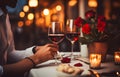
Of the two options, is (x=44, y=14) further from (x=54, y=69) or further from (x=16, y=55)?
(x=54, y=69)

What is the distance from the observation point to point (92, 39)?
2.13m

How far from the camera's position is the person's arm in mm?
1972

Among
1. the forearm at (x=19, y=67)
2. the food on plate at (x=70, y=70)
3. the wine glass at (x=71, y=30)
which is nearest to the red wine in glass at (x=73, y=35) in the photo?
the wine glass at (x=71, y=30)

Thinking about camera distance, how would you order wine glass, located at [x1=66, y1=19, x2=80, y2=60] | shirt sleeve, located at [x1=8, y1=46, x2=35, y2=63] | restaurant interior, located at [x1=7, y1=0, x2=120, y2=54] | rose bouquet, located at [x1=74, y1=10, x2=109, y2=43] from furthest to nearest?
restaurant interior, located at [x1=7, y1=0, x2=120, y2=54] → shirt sleeve, located at [x1=8, y1=46, x2=35, y2=63] → wine glass, located at [x1=66, y1=19, x2=80, y2=60] → rose bouquet, located at [x1=74, y1=10, x2=109, y2=43]

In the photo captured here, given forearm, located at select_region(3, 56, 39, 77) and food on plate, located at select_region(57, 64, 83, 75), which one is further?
forearm, located at select_region(3, 56, 39, 77)

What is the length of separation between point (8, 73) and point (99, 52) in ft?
2.23

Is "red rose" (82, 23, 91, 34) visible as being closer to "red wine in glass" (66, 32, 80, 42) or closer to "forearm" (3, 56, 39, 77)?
"red wine in glass" (66, 32, 80, 42)

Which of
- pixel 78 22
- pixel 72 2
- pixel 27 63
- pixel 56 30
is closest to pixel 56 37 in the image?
pixel 56 30

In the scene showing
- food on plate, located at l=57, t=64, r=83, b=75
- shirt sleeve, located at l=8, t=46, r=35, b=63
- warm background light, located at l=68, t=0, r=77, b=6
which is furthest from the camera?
warm background light, located at l=68, t=0, r=77, b=6

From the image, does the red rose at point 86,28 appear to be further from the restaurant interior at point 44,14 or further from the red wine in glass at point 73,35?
the restaurant interior at point 44,14

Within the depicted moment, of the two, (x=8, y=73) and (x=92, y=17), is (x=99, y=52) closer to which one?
(x=92, y=17)

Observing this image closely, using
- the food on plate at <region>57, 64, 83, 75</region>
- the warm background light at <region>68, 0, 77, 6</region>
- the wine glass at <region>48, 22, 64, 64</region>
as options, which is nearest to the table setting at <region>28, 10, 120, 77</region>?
the wine glass at <region>48, 22, 64, 64</region>

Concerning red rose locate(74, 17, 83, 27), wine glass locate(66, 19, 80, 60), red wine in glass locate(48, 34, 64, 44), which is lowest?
red wine in glass locate(48, 34, 64, 44)

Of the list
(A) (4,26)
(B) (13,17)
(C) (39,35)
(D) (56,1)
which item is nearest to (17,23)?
(B) (13,17)
